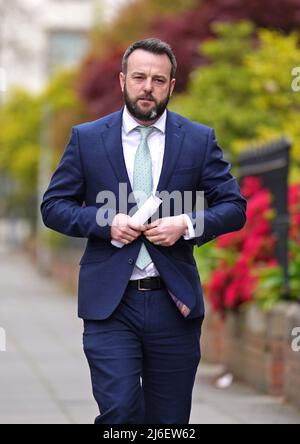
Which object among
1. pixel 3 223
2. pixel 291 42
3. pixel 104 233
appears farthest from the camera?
pixel 3 223

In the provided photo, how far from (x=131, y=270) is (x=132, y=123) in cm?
61

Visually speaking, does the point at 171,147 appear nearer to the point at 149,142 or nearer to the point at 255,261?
the point at 149,142

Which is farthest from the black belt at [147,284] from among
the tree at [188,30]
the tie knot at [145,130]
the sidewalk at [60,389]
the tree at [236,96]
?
the tree at [188,30]

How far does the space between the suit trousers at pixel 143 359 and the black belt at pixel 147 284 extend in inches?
0.8

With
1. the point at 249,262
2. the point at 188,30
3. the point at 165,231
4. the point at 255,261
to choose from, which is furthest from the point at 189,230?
the point at 188,30

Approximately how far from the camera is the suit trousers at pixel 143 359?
4691 mm

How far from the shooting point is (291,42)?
14469mm

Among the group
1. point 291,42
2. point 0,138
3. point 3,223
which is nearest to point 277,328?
point 291,42

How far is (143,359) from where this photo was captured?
15.9ft

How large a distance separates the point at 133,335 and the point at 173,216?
0.50 meters

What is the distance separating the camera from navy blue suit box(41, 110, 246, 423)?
15.5ft

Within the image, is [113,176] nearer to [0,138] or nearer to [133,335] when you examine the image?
[133,335]

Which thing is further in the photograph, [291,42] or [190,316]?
[291,42]

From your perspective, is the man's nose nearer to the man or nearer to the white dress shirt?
the man
